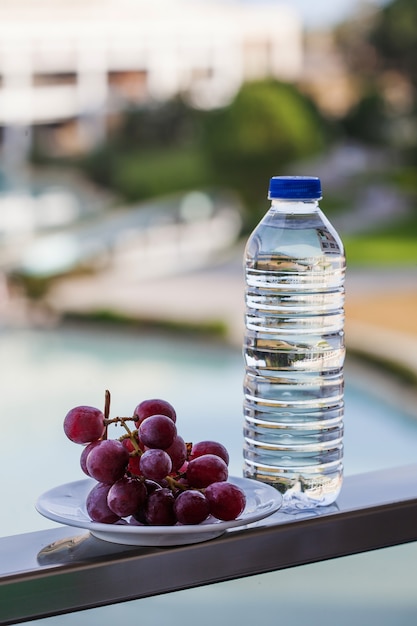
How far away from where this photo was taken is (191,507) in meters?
0.68

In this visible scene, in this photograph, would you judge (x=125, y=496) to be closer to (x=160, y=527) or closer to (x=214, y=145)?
(x=160, y=527)

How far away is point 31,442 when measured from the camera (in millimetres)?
6352

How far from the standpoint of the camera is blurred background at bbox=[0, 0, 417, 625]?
7121 millimetres

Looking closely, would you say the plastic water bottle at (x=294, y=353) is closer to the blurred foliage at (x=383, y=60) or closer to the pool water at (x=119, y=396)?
the pool water at (x=119, y=396)

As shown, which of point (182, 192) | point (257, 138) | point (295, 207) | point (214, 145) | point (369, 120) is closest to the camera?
point (295, 207)

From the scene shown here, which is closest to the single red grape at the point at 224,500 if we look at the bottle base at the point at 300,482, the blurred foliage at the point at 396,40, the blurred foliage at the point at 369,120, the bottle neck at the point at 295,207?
the bottle base at the point at 300,482

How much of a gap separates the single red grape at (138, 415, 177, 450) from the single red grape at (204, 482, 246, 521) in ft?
0.15

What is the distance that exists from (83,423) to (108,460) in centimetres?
4

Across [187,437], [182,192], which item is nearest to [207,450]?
[187,437]

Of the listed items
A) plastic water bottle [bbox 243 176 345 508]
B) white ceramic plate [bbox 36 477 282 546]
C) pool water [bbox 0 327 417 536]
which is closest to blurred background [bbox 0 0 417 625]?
pool water [bbox 0 327 417 536]

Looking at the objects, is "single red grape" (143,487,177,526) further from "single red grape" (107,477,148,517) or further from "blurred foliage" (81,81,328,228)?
"blurred foliage" (81,81,328,228)

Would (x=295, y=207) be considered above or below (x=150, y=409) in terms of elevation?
above

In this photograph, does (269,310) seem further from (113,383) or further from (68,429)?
(113,383)

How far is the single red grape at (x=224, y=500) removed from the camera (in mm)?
691
